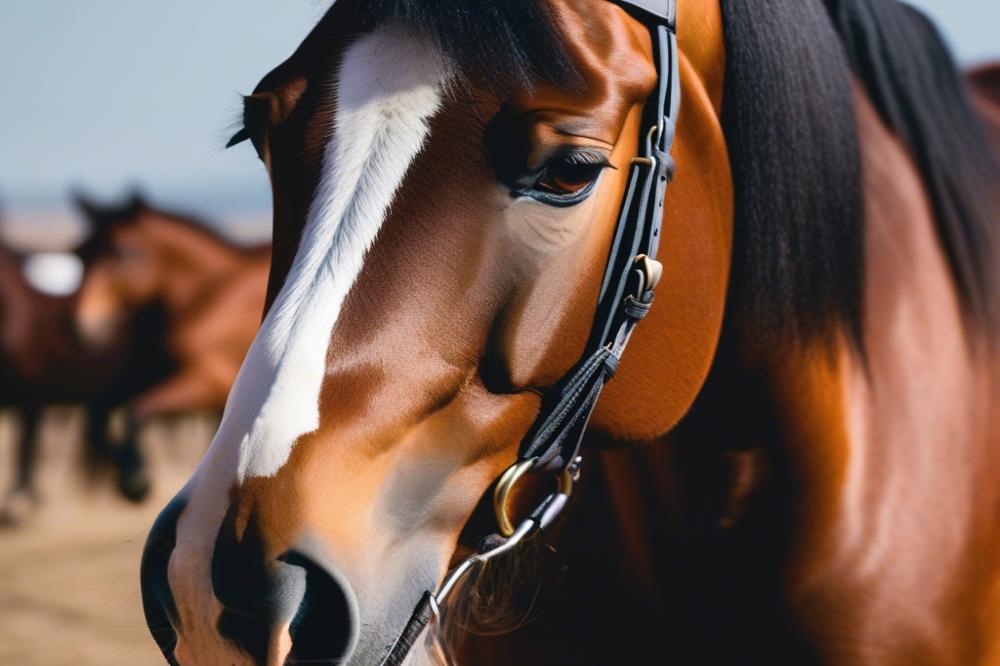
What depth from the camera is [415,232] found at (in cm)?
120

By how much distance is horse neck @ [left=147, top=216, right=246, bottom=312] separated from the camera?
775cm

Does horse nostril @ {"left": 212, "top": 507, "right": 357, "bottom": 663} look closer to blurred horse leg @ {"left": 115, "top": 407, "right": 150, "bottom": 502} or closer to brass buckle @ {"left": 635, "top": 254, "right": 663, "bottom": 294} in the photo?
brass buckle @ {"left": 635, "top": 254, "right": 663, "bottom": 294}

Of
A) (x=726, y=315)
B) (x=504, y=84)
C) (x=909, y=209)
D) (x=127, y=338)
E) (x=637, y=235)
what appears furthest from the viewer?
(x=127, y=338)

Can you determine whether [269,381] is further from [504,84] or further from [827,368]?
[827,368]

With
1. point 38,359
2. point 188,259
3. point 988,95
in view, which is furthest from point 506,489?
point 38,359

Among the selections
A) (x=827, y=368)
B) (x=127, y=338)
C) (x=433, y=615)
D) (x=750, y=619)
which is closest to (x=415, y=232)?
(x=433, y=615)

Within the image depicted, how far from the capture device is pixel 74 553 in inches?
269

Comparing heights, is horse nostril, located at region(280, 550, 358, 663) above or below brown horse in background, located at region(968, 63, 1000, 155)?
below

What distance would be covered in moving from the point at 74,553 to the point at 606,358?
21.0 ft

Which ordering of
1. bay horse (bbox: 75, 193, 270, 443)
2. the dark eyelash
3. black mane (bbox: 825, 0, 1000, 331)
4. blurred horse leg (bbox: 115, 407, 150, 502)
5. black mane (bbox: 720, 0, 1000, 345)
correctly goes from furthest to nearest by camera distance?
1. bay horse (bbox: 75, 193, 270, 443)
2. blurred horse leg (bbox: 115, 407, 150, 502)
3. black mane (bbox: 825, 0, 1000, 331)
4. black mane (bbox: 720, 0, 1000, 345)
5. the dark eyelash

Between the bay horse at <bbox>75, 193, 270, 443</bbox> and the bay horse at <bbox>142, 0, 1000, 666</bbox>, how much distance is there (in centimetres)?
592

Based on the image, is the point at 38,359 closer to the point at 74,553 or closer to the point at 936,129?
the point at 74,553

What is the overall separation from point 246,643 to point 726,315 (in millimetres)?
881

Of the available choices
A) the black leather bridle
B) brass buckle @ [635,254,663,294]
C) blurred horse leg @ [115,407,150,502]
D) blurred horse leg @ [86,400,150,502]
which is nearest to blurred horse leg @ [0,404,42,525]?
blurred horse leg @ [86,400,150,502]
